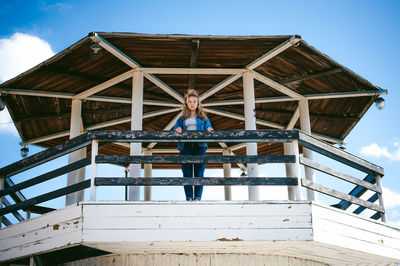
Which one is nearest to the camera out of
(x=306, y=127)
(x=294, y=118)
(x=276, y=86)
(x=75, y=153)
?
(x=75, y=153)

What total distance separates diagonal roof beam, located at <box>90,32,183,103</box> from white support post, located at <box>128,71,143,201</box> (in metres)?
0.27

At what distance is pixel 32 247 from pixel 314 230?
4256 millimetres

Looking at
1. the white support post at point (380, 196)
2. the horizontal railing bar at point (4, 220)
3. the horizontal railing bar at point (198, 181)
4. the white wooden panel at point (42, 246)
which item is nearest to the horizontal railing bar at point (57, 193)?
the horizontal railing bar at point (198, 181)

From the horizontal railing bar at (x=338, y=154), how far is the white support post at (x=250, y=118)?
1.66 metres

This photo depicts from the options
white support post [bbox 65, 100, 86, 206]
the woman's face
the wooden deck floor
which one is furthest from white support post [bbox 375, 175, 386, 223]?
white support post [bbox 65, 100, 86, 206]

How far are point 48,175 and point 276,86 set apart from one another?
5.68 meters

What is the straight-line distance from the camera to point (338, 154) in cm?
775

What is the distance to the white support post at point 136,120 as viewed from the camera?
324 inches

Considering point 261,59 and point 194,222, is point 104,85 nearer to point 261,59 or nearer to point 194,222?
point 261,59

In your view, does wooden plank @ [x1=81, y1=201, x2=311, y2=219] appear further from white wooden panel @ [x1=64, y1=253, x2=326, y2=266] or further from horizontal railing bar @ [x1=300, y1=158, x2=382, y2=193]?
white wooden panel @ [x1=64, y1=253, x2=326, y2=266]

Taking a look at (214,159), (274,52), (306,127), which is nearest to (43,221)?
(214,159)

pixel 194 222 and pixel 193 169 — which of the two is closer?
pixel 194 222

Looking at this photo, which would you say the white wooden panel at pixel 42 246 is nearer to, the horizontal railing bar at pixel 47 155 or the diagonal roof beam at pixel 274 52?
the horizontal railing bar at pixel 47 155

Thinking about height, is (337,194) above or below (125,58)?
below
